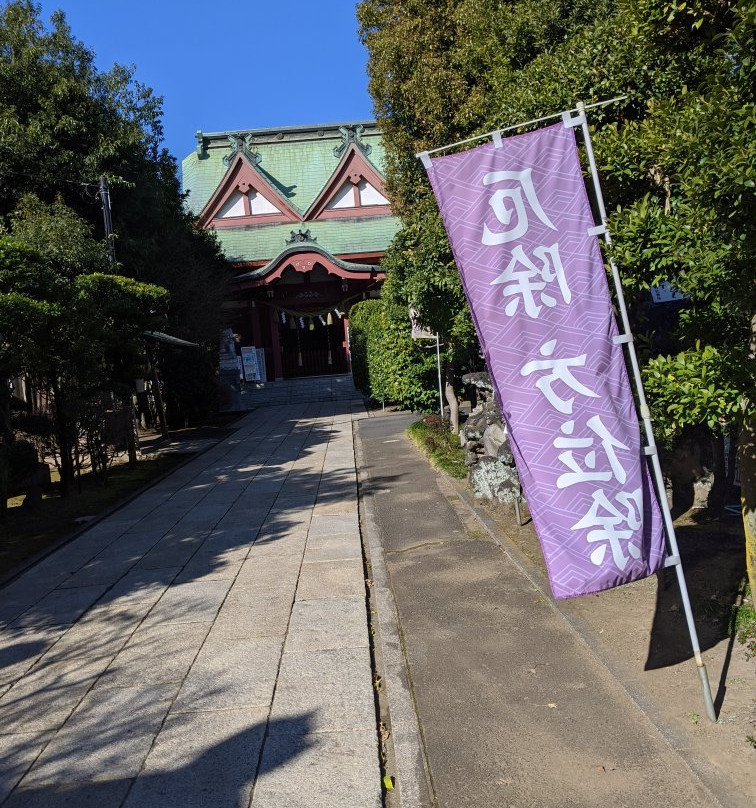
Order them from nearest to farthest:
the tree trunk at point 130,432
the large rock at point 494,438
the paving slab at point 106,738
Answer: the paving slab at point 106,738 < the large rock at point 494,438 < the tree trunk at point 130,432

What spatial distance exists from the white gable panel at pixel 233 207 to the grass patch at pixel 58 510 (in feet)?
58.5

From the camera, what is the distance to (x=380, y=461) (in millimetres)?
12914

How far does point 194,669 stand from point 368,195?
27574 mm

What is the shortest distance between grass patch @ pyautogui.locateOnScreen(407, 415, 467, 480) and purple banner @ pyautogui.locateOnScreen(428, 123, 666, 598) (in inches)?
265

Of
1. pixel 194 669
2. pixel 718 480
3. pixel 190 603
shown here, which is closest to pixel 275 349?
pixel 190 603

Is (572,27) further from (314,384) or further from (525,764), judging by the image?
(314,384)

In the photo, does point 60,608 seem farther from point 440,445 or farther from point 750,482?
point 440,445

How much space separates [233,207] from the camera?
30.2 m

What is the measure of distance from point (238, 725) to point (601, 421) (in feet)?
8.46

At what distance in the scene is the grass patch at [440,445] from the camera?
36.0 ft

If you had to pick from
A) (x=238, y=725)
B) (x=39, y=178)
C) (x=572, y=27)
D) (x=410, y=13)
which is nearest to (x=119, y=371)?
(x=39, y=178)

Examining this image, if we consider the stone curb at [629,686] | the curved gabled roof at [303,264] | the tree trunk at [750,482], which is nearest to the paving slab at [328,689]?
the stone curb at [629,686]

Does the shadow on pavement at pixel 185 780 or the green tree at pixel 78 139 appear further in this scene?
the green tree at pixel 78 139

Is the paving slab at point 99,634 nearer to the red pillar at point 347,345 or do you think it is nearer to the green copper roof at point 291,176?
the red pillar at point 347,345
